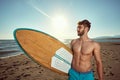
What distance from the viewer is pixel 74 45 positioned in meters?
3.16

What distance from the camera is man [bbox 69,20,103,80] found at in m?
2.87

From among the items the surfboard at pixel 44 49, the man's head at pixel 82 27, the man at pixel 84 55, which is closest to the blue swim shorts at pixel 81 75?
the man at pixel 84 55

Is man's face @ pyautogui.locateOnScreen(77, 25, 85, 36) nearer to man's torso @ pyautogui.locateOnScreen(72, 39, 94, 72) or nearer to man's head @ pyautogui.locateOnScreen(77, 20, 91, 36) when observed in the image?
man's head @ pyautogui.locateOnScreen(77, 20, 91, 36)

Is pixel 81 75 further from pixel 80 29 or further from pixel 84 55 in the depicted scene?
pixel 80 29

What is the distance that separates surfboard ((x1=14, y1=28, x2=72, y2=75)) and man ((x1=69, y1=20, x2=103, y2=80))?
1125mm

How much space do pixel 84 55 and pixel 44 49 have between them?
5.98 ft

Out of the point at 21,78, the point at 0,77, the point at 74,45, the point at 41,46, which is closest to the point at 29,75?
the point at 21,78

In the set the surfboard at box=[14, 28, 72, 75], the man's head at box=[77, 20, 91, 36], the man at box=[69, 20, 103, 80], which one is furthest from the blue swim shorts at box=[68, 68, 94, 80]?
the surfboard at box=[14, 28, 72, 75]

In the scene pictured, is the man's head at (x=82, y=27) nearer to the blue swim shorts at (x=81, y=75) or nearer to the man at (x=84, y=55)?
the man at (x=84, y=55)

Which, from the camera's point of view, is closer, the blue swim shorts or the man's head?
the blue swim shorts

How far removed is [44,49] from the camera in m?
4.48

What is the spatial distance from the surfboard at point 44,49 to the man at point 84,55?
1.12 meters

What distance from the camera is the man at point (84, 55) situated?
9.41ft

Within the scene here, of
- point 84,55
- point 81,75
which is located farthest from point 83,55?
point 81,75
